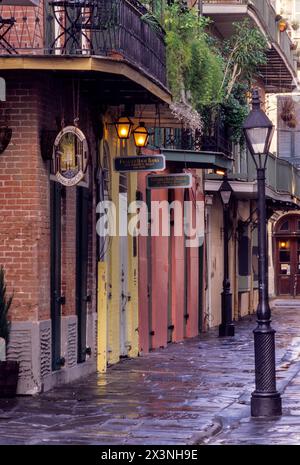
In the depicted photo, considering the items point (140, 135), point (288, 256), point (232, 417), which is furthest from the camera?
point (288, 256)

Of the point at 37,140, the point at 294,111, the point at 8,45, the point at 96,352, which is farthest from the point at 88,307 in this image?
the point at 294,111

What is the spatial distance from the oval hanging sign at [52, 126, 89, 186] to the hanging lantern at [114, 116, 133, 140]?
345 cm

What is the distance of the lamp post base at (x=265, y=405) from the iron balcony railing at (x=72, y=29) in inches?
172

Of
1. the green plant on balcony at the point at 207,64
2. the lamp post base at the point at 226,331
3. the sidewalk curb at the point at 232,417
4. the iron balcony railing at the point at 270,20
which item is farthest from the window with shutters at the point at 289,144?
the sidewalk curb at the point at 232,417

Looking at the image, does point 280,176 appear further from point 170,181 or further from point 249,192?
point 170,181

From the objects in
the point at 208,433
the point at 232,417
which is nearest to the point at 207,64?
the point at 232,417

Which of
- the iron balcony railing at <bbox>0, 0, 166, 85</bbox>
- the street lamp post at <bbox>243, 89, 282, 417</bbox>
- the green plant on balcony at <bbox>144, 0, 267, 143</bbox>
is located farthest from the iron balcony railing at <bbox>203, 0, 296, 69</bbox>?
the street lamp post at <bbox>243, 89, 282, 417</bbox>

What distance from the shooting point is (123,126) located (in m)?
20.5

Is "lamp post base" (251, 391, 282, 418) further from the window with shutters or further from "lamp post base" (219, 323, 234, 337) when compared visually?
the window with shutters

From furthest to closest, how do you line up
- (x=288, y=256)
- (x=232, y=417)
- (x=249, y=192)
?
(x=288, y=256) → (x=249, y=192) → (x=232, y=417)

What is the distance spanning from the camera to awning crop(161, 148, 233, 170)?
24578 millimetres

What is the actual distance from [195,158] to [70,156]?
27.6 ft

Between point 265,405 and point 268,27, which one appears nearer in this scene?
point 265,405

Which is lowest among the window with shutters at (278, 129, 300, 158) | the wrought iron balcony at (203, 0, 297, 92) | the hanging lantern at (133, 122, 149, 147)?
the hanging lantern at (133, 122, 149, 147)
